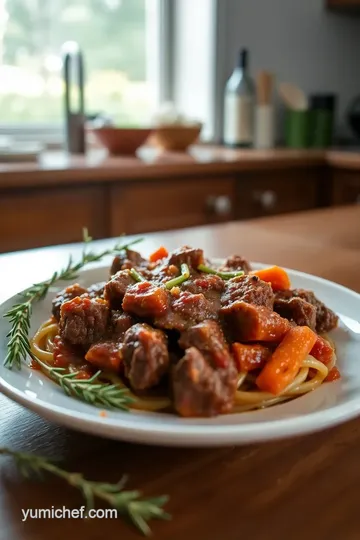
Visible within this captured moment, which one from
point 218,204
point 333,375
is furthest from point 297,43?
point 333,375

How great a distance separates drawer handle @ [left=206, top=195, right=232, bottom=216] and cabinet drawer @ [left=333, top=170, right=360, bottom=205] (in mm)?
622

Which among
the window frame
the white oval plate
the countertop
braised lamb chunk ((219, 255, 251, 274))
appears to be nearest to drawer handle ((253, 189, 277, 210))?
the countertop

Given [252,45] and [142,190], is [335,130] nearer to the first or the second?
[252,45]

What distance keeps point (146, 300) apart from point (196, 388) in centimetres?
14

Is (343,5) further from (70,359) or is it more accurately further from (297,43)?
(70,359)

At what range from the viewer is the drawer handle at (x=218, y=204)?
2574mm

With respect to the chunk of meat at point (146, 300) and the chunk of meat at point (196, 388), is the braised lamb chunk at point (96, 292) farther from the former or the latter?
the chunk of meat at point (196, 388)

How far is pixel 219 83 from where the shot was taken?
10.6 feet

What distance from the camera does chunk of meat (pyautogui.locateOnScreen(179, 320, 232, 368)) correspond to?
0.60m

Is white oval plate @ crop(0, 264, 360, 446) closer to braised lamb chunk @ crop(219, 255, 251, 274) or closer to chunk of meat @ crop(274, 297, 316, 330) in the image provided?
chunk of meat @ crop(274, 297, 316, 330)

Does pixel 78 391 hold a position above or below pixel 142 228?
above

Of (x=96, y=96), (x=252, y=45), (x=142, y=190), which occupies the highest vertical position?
(x=252, y=45)

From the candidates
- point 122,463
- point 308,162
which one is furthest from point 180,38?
point 122,463

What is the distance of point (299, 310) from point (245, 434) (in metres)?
0.27
